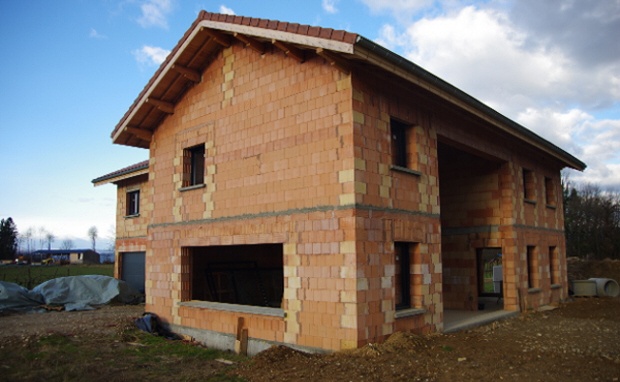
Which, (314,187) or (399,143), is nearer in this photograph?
(314,187)

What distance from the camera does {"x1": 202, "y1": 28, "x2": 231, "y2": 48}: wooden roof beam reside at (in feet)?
36.6

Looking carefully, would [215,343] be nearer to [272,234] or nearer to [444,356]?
[272,234]

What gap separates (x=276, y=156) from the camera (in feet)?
33.1

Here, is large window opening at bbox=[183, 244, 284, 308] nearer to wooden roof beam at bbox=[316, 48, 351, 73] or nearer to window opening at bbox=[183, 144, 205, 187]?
window opening at bbox=[183, 144, 205, 187]

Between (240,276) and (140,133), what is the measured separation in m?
4.97

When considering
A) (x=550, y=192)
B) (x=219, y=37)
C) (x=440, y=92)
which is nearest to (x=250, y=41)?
(x=219, y=37)

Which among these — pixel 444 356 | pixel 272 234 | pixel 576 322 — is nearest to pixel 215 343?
pixel 272 234

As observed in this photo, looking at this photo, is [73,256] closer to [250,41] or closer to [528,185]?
[528,185]

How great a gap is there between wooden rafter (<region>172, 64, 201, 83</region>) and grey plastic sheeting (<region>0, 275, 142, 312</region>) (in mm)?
10537

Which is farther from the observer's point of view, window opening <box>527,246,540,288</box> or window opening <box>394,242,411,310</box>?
window opening <box>527,246,540,288</box>

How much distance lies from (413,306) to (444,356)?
5.06 ft

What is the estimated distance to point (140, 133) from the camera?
44.7ft

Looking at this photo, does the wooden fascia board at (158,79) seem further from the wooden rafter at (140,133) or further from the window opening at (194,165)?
the window opening at (194,165)

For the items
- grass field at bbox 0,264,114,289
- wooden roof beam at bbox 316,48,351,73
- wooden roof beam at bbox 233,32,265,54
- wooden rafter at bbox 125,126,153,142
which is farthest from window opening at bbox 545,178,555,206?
grass field at bbox 0,264,114,289
